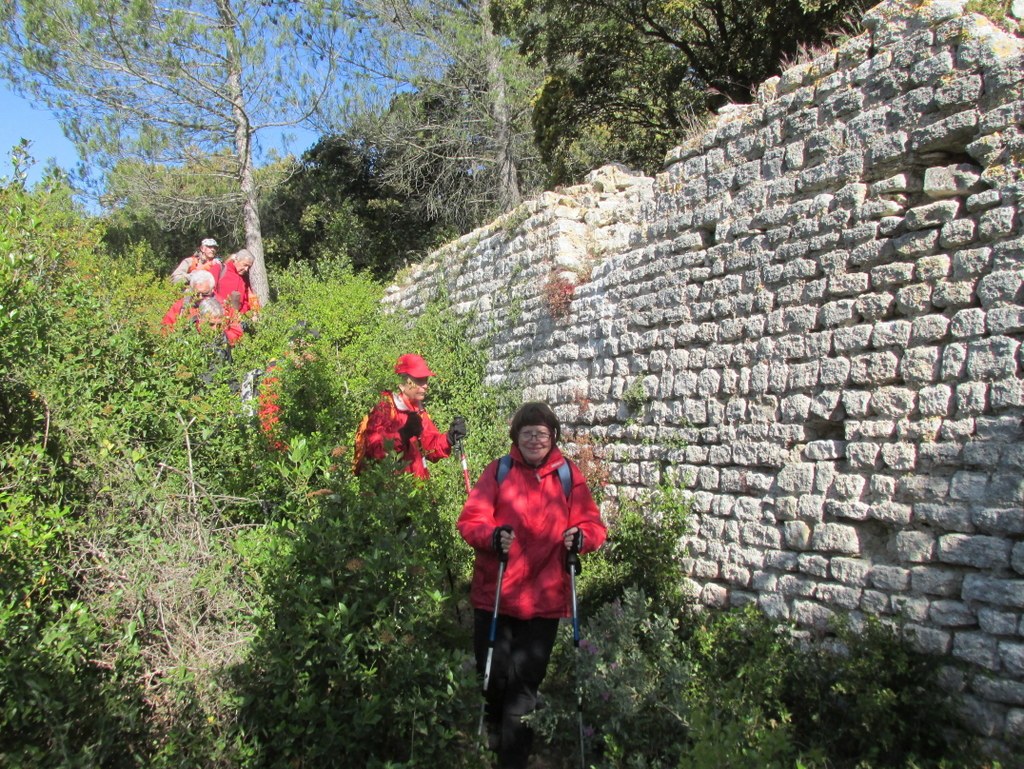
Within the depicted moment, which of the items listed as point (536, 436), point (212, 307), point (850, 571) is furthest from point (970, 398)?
point (212, 307)

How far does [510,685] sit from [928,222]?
308cm

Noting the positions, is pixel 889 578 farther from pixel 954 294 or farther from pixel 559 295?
pixel 559 295

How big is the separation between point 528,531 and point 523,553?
4.1 inches

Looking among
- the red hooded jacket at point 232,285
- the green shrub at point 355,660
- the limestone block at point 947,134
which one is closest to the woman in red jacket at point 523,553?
the green shrub at point 355,660

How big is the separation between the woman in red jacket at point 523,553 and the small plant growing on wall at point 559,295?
329 centimetres

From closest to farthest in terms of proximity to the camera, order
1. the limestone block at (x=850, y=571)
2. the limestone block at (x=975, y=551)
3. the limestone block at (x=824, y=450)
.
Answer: the limestone block at (x=975, y=551) < the limestone block at (x=850, y=571) < the limestone block at (x=824, y=450)

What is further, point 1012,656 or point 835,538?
point 835,538

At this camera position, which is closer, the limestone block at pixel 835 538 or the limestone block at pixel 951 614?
the limestone block at pixel 951 614

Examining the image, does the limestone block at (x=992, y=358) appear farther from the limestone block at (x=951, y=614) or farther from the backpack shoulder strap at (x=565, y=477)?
the backpack shoulder strap at (x=565, y=477)

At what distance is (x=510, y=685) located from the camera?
3.87m

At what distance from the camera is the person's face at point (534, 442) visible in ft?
13.1

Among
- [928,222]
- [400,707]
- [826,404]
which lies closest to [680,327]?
[826,404]

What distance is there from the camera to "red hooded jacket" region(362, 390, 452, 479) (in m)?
4.68

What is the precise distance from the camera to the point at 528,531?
3949mm
